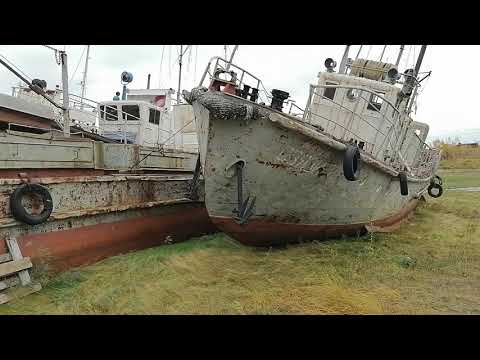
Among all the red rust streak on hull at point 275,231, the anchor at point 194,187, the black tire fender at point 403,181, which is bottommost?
the red rust streak on hull at point 275,231

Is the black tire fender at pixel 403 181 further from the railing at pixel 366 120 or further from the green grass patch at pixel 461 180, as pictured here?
the green grass patch at pixel 461 180

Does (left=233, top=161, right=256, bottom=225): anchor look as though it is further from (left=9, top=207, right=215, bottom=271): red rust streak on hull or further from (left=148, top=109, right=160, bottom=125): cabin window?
(left=148, top=109, right=160, bottom=125): cabin window

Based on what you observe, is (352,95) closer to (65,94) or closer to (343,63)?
(343,63)

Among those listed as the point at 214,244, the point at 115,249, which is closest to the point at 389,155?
the point at 214,244

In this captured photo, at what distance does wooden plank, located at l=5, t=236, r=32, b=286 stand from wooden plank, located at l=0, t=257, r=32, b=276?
9 cm

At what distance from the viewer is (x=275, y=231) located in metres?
7.59

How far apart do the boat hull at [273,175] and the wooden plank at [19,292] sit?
306 centimetres

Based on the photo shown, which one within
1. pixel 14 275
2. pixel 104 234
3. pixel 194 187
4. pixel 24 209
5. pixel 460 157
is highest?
pixel 460 157

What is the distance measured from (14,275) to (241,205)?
3.56 meters

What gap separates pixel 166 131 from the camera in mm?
15414

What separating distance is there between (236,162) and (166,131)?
919 cm

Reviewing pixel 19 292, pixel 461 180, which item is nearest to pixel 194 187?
pixel 19 292

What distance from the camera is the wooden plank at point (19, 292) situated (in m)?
5.38

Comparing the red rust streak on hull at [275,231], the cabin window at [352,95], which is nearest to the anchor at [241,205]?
the red rust streak on hull at [275,231]
